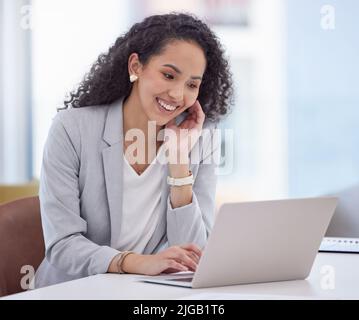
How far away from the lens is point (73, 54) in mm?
4281

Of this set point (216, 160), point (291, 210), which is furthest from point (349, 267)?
point (216, 160)

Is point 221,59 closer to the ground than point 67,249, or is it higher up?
higher up

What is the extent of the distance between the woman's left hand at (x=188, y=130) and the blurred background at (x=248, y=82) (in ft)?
6.80

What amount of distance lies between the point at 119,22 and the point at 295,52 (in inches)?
41.2

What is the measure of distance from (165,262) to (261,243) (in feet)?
0.77

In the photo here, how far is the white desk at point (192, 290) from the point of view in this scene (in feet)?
3.99

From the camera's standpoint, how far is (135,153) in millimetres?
1938

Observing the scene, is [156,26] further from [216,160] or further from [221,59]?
[216,160]

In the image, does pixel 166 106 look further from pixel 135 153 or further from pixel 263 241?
pixel 263 241

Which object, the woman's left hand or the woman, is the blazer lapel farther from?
the woman's left hand

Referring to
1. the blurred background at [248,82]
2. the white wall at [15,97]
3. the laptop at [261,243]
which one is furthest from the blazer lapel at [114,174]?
the white wall at [15,97]

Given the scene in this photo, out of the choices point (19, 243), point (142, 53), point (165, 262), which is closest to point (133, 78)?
point (142, 53)

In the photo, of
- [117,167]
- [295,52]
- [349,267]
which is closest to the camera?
[349,267]

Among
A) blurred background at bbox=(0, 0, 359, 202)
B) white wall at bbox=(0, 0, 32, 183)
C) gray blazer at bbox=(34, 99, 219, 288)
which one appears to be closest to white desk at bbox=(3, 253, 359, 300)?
gray blazer at bbox=(34, 99, 219, 288)
